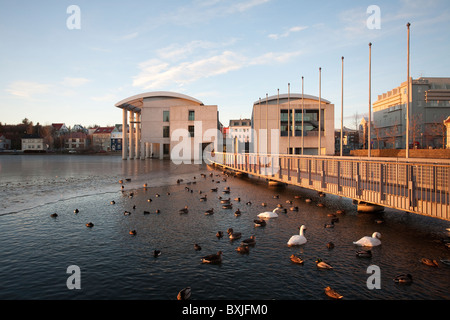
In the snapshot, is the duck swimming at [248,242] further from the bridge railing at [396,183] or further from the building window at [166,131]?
the building window at [166,131]

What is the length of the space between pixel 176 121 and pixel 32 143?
104 meters

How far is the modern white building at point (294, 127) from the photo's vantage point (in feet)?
209

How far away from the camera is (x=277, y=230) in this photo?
13211 mm

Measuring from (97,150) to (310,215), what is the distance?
141408 millimetres

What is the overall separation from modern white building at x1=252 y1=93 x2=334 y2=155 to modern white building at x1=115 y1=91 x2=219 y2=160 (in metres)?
15.6

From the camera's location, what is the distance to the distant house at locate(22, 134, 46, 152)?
139 m

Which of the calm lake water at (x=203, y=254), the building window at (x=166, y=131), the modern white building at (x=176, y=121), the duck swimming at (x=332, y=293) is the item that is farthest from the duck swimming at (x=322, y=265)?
the building window at (x=166, y=131)

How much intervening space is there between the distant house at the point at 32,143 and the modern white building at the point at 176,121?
84335mm

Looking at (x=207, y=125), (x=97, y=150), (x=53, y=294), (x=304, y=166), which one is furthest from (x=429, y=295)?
(x=97, y=150)

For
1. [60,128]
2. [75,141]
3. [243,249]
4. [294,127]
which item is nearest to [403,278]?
[243,249]

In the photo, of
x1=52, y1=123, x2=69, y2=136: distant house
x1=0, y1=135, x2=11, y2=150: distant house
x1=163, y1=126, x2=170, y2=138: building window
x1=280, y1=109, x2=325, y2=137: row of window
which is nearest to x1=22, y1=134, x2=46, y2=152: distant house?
x1=0, y1=135, x2=11, y2=150: distant house

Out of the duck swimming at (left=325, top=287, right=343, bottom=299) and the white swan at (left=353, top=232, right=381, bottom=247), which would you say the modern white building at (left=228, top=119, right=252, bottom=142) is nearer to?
the white swan at (left=353, top=232, right=381, bottom=247)

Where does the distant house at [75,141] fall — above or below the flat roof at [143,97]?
below

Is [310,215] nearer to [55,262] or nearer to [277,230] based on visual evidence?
[277,230]
